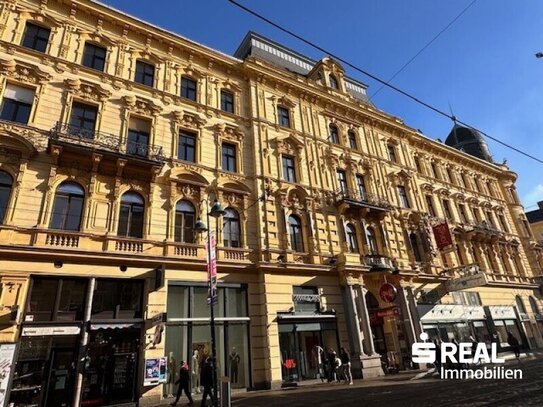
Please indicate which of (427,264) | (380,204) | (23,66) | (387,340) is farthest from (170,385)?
(427,264)

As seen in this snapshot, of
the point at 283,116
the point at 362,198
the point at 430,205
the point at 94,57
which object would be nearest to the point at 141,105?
the point at 94,57

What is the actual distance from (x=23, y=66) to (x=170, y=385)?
15.5m

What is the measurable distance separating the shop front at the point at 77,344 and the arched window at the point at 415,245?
19737 millimetres

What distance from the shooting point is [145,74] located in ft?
63.8

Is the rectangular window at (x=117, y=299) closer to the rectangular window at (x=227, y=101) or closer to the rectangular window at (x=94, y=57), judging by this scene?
the rectangular window at (x=94, y=57)

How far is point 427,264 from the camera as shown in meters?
25.2

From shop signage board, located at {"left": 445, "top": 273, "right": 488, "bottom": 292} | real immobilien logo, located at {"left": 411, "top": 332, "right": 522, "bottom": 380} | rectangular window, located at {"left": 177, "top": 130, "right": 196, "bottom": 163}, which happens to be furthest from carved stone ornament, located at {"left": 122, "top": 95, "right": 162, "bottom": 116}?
shop signage board, located at {"left": 445, "top": 273, "right": 488, "bottom": 292}

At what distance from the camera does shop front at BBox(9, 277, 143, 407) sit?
11695mm

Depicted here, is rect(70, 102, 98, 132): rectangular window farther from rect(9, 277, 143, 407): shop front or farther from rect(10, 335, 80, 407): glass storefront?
rect(10, 335, 80, 407): glass storefront

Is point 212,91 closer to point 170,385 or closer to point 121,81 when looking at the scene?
point 121,81

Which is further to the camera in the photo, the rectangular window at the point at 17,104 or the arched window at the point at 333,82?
the arched window at the point at 333,82

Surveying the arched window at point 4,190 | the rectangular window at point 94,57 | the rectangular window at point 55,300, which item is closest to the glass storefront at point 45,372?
the rectangular window at point 55,300

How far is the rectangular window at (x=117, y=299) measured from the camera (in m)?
13.3

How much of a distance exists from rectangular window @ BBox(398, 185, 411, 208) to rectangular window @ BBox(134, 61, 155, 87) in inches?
787
